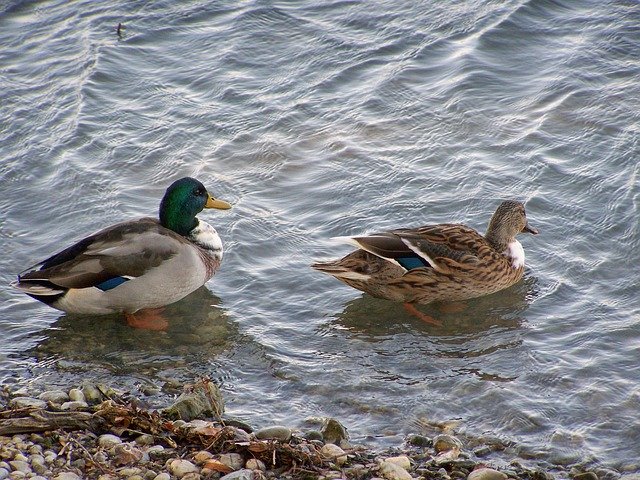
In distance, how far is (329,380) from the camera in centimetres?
682

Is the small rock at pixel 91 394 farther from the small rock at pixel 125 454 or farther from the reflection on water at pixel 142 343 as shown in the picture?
the small rock at pixel 125 454

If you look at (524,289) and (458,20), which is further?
(458,20)

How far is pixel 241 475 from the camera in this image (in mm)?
5324

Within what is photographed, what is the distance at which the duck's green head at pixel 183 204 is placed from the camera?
323 inches

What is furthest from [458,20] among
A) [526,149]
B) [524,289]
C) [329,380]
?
[329,380]

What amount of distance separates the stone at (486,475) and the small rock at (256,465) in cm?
107

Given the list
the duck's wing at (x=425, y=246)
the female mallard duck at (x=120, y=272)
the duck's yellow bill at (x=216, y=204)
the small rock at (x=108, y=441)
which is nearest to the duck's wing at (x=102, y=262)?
the female mallard duck at (x=120, y=272)

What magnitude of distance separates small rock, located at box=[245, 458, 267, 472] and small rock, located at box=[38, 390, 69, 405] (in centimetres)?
142

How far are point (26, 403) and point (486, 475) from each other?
2.68 metres

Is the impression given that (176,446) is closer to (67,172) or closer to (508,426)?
(508,426)

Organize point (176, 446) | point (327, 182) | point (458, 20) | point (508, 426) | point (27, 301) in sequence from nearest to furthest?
1. point (176, 446)
2. point (508, 426)
3. point (27, 301)
4. point (327, 182)
5. point (458, 20)

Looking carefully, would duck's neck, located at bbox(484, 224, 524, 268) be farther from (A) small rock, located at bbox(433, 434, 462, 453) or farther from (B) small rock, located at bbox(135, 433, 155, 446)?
(B) small rock, located at bbox(135, 433, 155, 446)

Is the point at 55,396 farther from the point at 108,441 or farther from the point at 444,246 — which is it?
the point at 444,246

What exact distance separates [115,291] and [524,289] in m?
3.02
